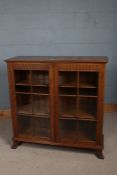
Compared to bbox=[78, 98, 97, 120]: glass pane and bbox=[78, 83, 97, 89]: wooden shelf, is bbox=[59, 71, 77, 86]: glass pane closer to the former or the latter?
bbox=[78, 83, 97, 89]: wooden shelf

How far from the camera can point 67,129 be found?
2.48 m

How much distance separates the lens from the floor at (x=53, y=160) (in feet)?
6.86

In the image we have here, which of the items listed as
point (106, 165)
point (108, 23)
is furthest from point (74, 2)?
point (106, 165)

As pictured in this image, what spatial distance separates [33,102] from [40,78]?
1.00 feet

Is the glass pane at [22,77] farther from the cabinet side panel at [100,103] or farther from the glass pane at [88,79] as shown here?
the cabinet side panel at [100,103]

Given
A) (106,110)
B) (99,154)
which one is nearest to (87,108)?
(99,154)

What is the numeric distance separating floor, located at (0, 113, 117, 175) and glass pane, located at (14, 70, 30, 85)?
2.67 feet

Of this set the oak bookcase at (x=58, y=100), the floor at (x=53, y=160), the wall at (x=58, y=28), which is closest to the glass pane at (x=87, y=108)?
the oak bookcase at (x=58, y=100)

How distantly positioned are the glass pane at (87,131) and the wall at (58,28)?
1293 mm

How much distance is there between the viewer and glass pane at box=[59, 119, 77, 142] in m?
2.42

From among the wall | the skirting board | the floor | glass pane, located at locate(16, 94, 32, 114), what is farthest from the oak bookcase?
the skirting board

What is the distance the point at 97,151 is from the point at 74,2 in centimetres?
A: 213

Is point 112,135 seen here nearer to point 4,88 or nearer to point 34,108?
point 34,108

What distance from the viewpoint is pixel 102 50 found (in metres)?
3.26
